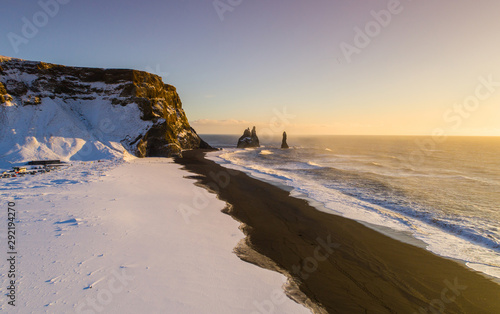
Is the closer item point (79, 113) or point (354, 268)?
point (354, 268)

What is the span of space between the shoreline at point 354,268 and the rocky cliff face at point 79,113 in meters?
29.3

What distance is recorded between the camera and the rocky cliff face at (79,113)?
2795cm

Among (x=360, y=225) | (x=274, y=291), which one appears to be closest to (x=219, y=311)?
(x=274, y=291)

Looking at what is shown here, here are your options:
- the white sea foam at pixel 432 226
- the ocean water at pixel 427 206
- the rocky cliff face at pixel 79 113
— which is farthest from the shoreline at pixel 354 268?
the rocky cliff face at pixel 79 113

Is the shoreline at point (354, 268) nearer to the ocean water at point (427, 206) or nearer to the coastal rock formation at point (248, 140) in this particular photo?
the ocean water at point (427, 206)

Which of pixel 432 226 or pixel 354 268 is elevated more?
pixel 432 226

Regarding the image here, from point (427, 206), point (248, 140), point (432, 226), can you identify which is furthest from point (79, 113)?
point (248, 140)

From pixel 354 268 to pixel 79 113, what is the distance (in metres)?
46.2

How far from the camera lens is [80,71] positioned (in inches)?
1590

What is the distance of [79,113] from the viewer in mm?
37188

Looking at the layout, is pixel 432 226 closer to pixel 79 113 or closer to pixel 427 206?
pixel 427 206

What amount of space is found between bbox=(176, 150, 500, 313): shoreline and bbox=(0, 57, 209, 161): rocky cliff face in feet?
96.0

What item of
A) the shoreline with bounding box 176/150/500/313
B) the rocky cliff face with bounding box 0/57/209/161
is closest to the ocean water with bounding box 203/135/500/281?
the shoreline with bounding box 176/150/500/313

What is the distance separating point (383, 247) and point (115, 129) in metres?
41.2
